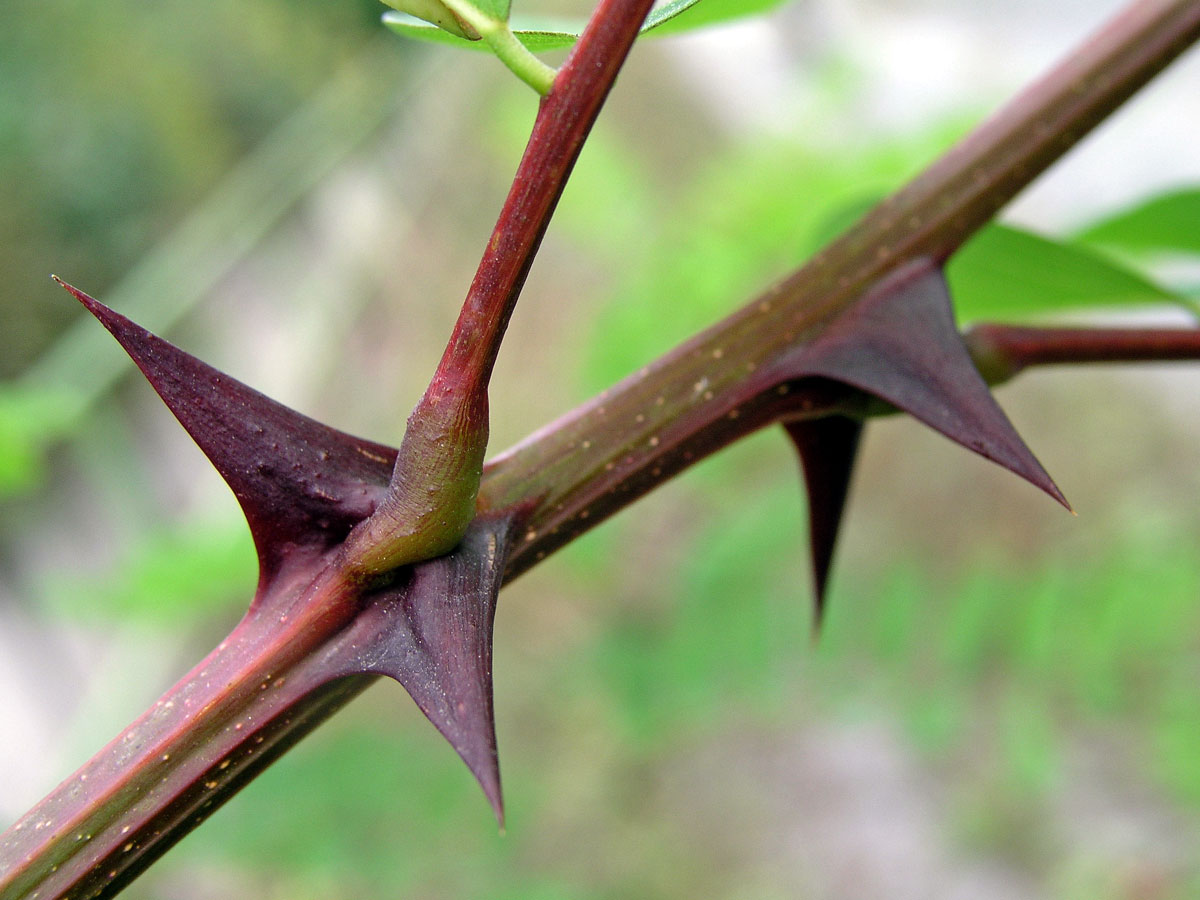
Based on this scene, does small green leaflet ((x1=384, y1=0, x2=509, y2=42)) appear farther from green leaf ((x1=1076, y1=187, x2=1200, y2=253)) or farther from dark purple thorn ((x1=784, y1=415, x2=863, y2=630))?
green leaf ((x1=1076, y1=187, x2=1200, y2=253))

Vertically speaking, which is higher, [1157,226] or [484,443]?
[484,443]

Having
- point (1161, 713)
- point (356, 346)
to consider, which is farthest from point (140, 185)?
point (1161, 713)

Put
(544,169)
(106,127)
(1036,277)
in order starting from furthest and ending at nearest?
Result: (106,127)
(1036,277)
(544,169)

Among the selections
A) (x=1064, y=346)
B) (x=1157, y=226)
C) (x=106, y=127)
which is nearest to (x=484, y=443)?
(x=1064, y=346)

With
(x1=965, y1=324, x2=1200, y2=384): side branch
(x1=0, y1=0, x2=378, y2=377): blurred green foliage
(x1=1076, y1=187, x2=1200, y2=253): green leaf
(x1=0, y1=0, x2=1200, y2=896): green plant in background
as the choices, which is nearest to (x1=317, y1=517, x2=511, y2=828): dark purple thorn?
(x1=0, y1=0, x2=1200, y2=896): green plant in background

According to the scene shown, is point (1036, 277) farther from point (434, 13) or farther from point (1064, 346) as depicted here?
point (434, 13)

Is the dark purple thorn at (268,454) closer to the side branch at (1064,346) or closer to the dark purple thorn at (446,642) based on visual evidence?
the dark purple thorn at (446,642)
